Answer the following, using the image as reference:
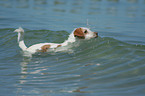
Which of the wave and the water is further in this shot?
the wave

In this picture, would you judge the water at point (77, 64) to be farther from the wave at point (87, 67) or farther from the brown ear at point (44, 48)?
the brown ear at point (44, 48)

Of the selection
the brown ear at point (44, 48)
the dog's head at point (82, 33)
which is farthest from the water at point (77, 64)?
the dog's head at point (82, 33)

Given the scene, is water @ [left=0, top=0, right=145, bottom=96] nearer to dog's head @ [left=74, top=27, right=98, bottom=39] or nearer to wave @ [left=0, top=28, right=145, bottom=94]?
wave @ [left=0, top=28, right=145, bottom=94]

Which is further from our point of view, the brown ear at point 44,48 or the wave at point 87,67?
the brown ear at point 44,48

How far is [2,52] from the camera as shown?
8.95 m

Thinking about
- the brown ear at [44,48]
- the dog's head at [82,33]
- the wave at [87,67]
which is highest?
the dog's head at [82,33]

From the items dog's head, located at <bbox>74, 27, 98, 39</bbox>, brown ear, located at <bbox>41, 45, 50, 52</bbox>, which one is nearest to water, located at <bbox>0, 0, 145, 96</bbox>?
brown ear, located at <bbox>41, 45, 50, 52</bbox>

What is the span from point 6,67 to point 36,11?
11094 millimetres

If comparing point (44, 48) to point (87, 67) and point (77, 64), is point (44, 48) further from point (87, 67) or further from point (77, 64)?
point (87, 67)

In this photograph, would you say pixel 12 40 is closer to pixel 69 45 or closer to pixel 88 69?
Result: pixel 69 45

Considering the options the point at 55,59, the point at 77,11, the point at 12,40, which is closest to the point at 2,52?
the point at 12,40

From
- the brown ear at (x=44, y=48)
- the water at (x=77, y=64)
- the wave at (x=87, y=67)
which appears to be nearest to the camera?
the water at (x=77, y=64)

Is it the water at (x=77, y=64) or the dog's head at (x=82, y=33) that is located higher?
the dog's head at (x=82, y=33)

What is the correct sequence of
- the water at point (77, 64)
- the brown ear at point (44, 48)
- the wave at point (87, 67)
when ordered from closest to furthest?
the water at point (77, 64), the wave at point (87, 67), the brown ear at point (44, 48)
